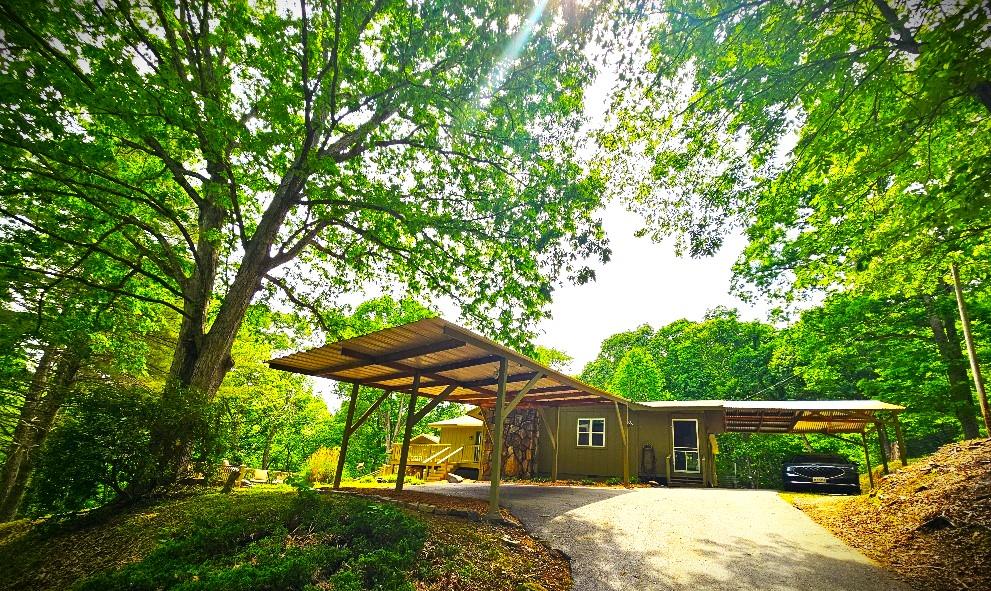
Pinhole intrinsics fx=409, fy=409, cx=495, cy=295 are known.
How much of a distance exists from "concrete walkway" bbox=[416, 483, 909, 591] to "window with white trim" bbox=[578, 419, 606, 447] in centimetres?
725

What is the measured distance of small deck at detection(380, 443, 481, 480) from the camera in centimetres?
1691

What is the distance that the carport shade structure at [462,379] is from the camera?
695 centimetres

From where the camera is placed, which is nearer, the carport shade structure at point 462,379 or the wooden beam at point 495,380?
the carport shade structure at point 462,379

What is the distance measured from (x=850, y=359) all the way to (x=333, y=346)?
72.1 feet

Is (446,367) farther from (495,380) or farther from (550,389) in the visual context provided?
(550,389)

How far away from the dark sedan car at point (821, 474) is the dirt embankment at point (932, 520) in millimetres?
3546

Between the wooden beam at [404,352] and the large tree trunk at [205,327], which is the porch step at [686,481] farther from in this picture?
the large tree trunk at [205,327]

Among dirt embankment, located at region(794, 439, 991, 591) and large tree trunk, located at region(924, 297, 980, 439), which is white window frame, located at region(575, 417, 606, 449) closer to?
dirt embankment, located at region(794, 439, 991, 591)

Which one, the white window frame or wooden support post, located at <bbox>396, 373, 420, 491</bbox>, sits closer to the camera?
wooden support post, located at <bbox>396, 373, 420, 491</bbox>

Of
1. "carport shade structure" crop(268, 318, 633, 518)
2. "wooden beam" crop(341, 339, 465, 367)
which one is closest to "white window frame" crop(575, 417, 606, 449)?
"carport shade structure" crop(268, 318, 633, 518)

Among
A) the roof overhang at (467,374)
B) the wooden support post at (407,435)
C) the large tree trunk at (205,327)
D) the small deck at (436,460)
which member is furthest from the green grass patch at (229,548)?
the small deck at (436,460)

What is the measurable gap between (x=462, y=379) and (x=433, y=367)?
1681 millimetres

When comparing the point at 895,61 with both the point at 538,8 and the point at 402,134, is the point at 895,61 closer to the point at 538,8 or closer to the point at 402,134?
the point at 538,8

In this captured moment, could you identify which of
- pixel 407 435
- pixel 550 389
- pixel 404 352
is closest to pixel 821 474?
pixel 550 389
